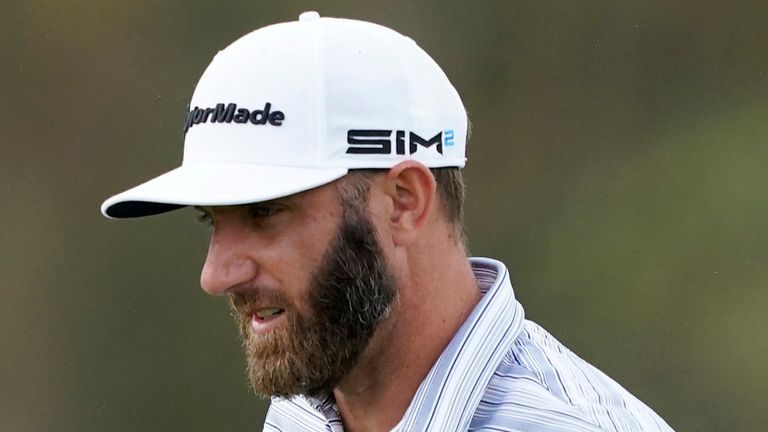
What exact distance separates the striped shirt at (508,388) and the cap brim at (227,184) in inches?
13.9

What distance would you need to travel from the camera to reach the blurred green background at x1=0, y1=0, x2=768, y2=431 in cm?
337

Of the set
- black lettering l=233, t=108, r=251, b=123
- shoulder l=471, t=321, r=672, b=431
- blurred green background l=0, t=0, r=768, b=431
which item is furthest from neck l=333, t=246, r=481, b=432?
blurred green background l=0, t=0, r=768, b=431

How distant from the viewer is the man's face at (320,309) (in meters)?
1.68

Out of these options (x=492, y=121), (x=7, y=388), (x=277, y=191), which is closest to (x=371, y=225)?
(x=277, y=191)

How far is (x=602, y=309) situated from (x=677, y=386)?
0.35 m

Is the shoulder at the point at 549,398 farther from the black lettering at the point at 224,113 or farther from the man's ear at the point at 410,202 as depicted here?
the black lettering at the point at 224,113

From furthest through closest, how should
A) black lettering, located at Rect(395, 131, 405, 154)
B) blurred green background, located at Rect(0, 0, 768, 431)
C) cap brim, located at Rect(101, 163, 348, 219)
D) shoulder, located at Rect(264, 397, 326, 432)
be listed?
1. blurred green background, located at Rect(0, 0, 768, 431)
2. shoulder, located at Rect(264, 397, 326, 432)
3. black lettering, located at Rect(395, 131, 405, 154)
4. cap brim, located at Rect(101, 163, 348, 219)

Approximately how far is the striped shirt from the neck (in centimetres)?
5

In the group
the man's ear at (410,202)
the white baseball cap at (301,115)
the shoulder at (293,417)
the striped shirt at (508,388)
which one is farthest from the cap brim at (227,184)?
the shoulder at (293,417)

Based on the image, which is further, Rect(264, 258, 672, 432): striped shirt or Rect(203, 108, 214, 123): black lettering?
Rect(203, 108, 214, 123): black lettering

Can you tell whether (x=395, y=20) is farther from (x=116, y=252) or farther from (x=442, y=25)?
(x=116, y=252)

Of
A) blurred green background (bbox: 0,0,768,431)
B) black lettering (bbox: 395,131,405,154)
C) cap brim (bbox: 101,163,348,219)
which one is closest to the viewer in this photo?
cap brim (bbox: 101,163,348,219)

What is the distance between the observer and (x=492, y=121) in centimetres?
345

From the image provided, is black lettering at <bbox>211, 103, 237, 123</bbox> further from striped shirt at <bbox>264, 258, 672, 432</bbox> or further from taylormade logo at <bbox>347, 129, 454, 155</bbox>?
striped shirt at <bbox>264, 258, 672, 432</bbox>
